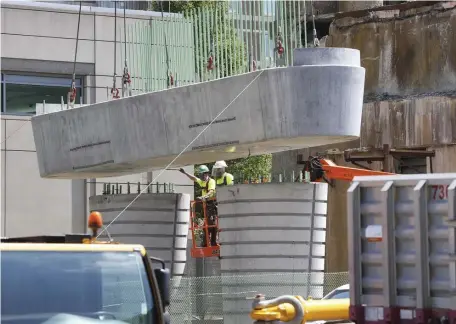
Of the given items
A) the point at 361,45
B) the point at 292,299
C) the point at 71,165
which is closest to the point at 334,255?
the point at 361,45

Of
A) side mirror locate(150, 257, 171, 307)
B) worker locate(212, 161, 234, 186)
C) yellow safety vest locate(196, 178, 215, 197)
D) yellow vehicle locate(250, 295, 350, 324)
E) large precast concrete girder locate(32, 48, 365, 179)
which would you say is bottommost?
yellow vehicle locate(250, 295, 350, 324)

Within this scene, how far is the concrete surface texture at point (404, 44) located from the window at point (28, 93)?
870 cm

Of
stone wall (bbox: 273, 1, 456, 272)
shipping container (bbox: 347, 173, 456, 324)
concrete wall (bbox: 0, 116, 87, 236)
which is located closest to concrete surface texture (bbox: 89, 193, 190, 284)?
concrete wall (bbox: 0, 116, 87, 236)

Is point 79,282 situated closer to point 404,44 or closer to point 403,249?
point 403,249

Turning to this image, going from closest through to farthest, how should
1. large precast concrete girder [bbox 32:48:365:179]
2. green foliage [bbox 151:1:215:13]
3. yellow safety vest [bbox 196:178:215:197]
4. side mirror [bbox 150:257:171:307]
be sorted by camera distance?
side mirror [bbox 150:257:171:307] < large precast concrete girder [bbox 32:48:365:179] < yellow safety vest [bbox 196:178:215:197] < green foliage [bbox 151:1:215:13]

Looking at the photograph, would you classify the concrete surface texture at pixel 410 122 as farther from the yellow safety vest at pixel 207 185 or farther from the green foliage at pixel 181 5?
the green foliage at pixel 181 5

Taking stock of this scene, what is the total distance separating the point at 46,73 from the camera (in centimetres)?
2966

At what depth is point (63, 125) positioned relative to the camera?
73.3ft

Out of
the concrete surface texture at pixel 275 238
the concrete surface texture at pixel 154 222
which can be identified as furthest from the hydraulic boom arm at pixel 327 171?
the concrete surface texture at pixel 154 222

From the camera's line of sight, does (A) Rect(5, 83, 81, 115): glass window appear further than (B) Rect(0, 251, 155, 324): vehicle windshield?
Yes

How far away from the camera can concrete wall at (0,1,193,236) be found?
28969mm

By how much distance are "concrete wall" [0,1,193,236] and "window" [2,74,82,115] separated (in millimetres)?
184

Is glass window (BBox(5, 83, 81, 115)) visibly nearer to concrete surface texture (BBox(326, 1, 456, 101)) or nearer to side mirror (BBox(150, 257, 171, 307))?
concrete surface texture (BBox(326, 1, 456, 101))

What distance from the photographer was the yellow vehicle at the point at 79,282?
9273 millimetres
